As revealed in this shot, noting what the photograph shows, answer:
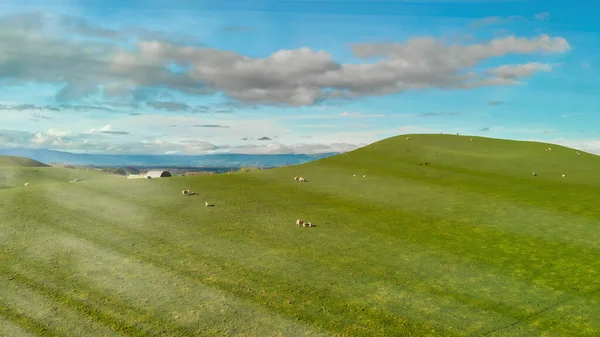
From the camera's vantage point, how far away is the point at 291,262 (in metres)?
16.2

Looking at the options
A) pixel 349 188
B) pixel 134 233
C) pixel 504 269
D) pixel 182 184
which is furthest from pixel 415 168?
pixel 134 233

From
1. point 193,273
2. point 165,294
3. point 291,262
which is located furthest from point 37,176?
point 291,262

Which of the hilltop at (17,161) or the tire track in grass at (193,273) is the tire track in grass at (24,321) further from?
the hilltop at (17,161)

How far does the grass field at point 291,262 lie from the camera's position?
11656 millimetres

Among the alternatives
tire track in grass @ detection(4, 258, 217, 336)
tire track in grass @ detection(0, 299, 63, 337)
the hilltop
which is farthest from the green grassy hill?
tire track in grass @ detection(0, 299, 63, 337)

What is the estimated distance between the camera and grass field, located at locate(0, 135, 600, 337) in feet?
38.2

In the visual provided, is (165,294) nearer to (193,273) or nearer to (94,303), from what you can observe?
(193,273)

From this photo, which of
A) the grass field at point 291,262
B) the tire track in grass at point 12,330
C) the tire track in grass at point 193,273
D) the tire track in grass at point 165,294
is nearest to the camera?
the tire track in grass at point 12,330

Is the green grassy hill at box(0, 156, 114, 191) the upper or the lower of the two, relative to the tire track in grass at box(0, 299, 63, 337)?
upper

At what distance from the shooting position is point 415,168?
51.4 metres

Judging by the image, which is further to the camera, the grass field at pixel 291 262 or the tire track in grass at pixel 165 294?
the grass field at pixel 291 262

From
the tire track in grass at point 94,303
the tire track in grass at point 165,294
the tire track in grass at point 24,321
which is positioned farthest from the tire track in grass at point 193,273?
the tire track in grass at point 24,321

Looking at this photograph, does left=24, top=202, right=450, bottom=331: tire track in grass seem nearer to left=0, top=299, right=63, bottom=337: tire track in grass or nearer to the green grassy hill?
left=0, top=299, right=63, bottom=337: tire track in grass

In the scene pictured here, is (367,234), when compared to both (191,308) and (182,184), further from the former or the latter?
(182,184)
